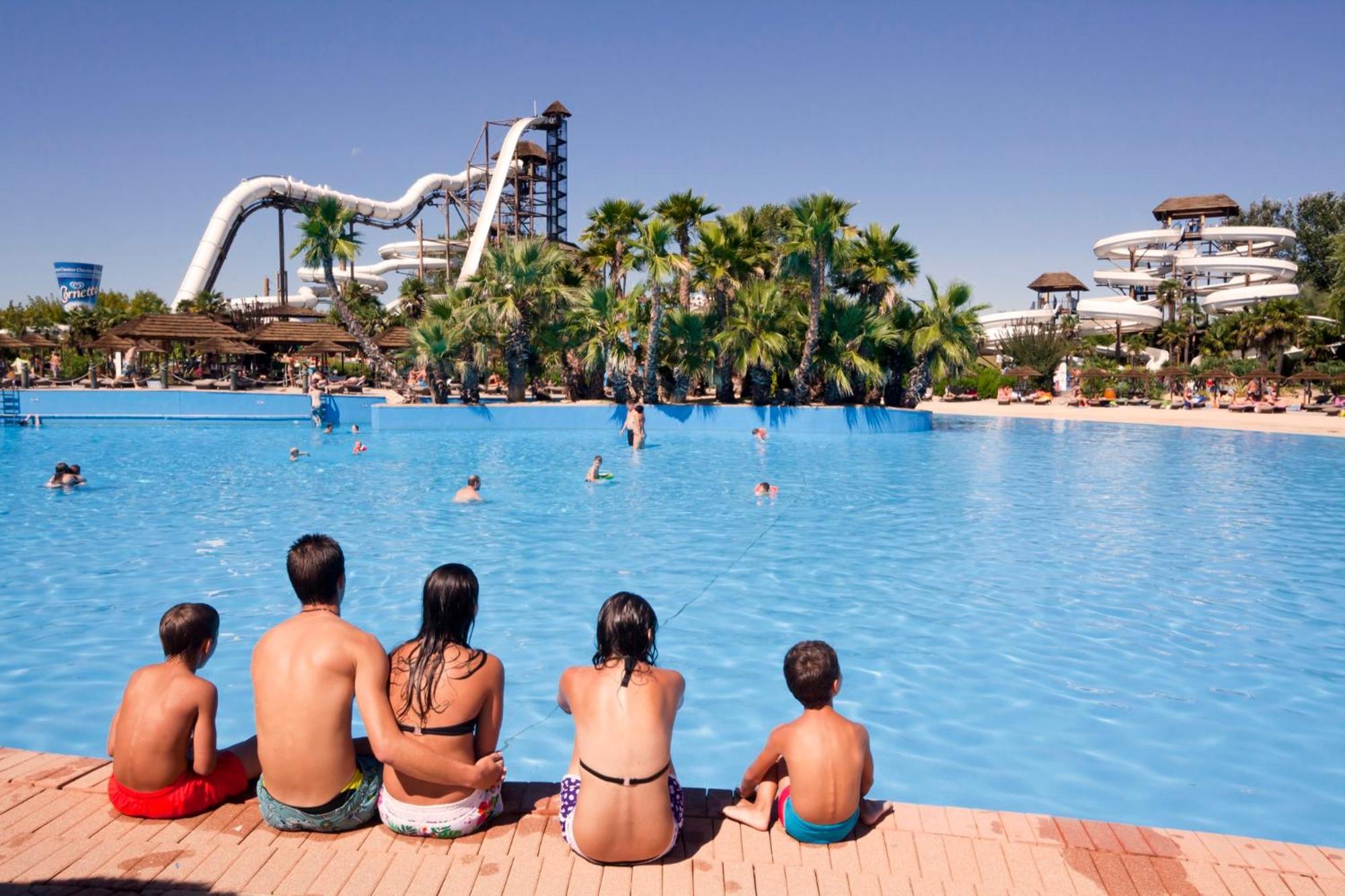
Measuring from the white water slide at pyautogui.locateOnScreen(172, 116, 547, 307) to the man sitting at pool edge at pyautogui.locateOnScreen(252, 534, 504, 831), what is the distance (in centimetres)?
3345

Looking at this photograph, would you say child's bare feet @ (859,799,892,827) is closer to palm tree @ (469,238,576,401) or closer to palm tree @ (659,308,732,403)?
palm tree @ (659,308,732,403)

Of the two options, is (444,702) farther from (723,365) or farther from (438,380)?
(438,380)

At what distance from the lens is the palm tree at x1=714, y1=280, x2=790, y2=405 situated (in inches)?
1036

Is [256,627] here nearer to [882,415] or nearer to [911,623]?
[911,623]

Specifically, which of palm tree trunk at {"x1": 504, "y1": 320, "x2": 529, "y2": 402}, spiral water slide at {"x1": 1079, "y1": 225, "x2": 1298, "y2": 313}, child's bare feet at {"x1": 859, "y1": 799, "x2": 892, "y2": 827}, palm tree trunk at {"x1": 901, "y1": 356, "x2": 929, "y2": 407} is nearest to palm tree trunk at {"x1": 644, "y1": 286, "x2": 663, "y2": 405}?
palm tree trunk at {"x1": 504, "y1": 320, "x2": 529, "y2": 402}

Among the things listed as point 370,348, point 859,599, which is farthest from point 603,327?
point 859,599

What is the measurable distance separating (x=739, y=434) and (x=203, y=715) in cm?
2216

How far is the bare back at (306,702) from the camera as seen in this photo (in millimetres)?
3043

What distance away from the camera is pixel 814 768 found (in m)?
3.19

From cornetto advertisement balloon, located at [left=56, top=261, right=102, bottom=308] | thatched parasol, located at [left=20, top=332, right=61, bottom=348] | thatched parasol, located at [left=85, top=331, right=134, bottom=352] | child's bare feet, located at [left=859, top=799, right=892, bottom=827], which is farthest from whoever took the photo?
cornetto advertisement balloon, located at [left=56, top=261, right=102, bottom=308]

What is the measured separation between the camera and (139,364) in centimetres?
3647

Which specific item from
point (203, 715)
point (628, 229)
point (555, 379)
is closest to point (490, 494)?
point (203, 715)

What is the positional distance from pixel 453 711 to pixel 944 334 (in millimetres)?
26052

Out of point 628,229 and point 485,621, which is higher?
point 628,229
